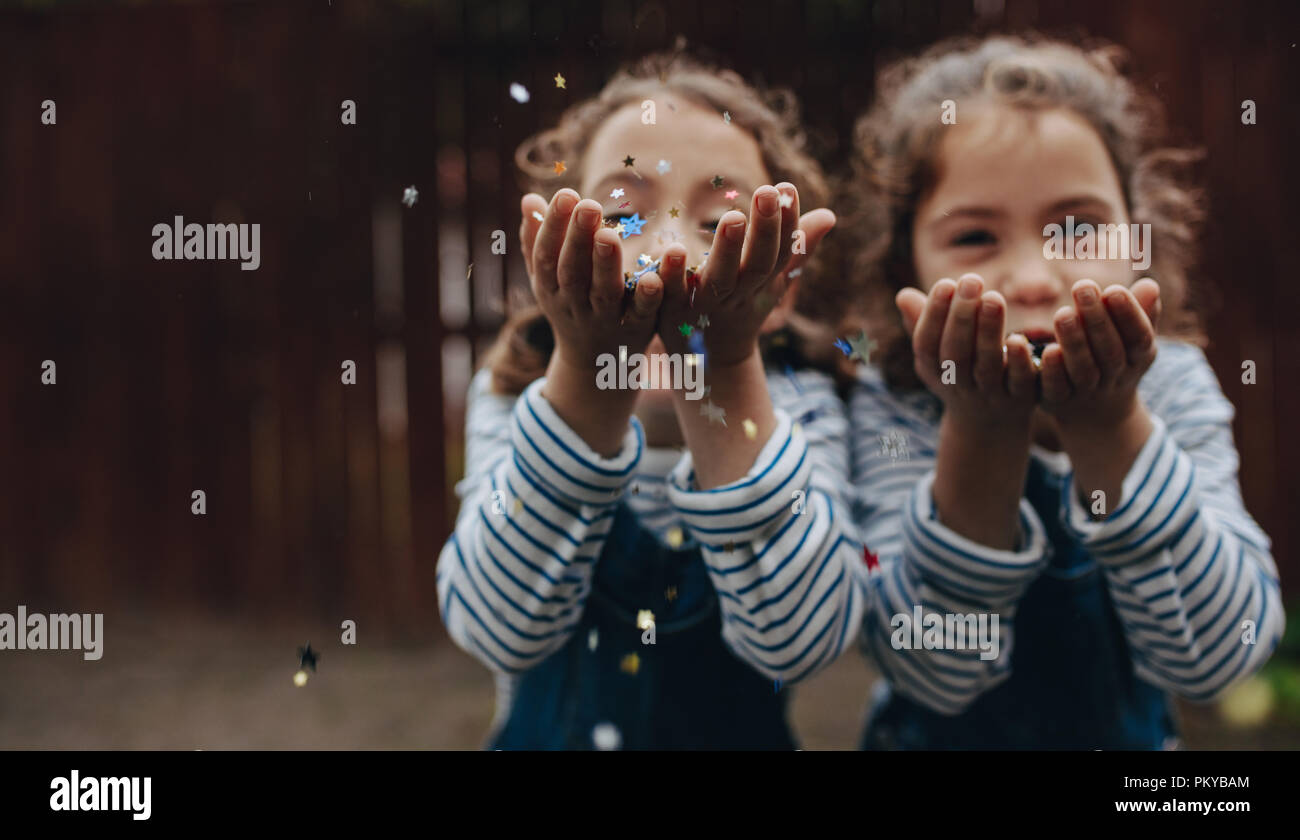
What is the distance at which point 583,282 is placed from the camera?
0.44 meters

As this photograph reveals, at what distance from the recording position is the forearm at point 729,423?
52cm

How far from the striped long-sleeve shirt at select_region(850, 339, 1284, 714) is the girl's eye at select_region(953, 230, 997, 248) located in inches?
6.1

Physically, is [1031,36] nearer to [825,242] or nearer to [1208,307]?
[825,242]

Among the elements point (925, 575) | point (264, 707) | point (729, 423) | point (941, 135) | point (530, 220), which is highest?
point (941, 135)

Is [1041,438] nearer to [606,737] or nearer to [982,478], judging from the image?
[982,478]

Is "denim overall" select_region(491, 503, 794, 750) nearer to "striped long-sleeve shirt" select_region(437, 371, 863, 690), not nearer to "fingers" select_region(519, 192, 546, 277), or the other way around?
"striped long-sleeve shirt" select_region(437, 371, 863, 690)

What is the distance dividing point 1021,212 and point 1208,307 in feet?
3.24

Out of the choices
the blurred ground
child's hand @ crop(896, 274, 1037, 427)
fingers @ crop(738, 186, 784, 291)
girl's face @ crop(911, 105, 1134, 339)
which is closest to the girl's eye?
girl's face @ crop(911, 105, 1134, 339)

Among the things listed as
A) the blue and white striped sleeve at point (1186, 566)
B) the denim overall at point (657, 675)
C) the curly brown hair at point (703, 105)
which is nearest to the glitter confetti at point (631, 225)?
the curly brown hair at point (703, 105)

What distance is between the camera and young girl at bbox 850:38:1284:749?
0.52m

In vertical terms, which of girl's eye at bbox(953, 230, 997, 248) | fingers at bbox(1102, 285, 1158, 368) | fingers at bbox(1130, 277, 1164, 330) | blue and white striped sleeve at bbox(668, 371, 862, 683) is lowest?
blue and white striped sleeve at bbox(668, 371, 862, 683)

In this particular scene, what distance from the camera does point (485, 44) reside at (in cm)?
156

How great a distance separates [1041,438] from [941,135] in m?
0.26

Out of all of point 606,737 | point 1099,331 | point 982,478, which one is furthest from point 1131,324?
point 606,737
